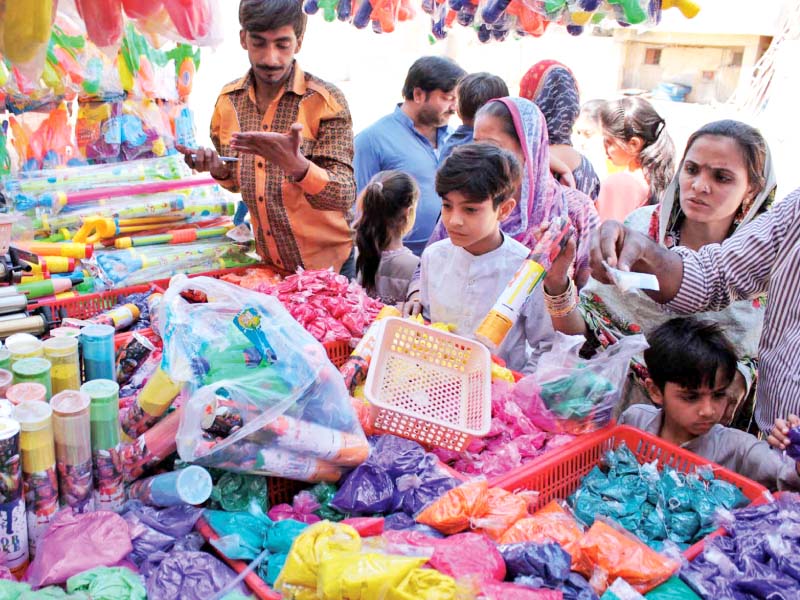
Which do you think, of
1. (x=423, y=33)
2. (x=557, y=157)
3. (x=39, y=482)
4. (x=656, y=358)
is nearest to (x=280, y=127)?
(x=557, y=157)

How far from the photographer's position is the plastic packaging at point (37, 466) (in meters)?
1.19

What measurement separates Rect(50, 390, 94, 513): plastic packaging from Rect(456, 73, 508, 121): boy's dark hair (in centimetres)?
274

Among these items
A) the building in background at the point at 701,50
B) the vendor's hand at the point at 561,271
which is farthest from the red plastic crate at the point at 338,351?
the building in background at the point at 701,50

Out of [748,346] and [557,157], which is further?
[557,157]

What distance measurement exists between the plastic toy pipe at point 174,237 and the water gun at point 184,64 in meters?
1.05

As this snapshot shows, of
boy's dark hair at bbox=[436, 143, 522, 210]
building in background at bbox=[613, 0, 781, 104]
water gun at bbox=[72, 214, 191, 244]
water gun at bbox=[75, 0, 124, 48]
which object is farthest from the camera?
building in background at bbox=[613, 0, 781, 104]

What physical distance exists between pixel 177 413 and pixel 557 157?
244 cm

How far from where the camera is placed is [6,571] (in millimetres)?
1148

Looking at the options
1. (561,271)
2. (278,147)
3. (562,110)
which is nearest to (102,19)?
(278,147)

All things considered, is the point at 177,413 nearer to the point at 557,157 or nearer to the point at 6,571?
the point at 6,571

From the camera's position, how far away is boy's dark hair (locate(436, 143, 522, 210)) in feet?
7.41

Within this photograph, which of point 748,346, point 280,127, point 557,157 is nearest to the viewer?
point 748,346

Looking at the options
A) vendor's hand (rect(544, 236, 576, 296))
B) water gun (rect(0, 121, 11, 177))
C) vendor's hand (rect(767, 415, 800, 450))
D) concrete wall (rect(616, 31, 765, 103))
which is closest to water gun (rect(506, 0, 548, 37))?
vendor's hand (rect(544, 236, 576, 296))

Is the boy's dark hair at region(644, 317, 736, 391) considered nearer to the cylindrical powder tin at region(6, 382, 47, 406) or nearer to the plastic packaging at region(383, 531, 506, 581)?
the plastic packaging at region(383, 531, 506, 581)
